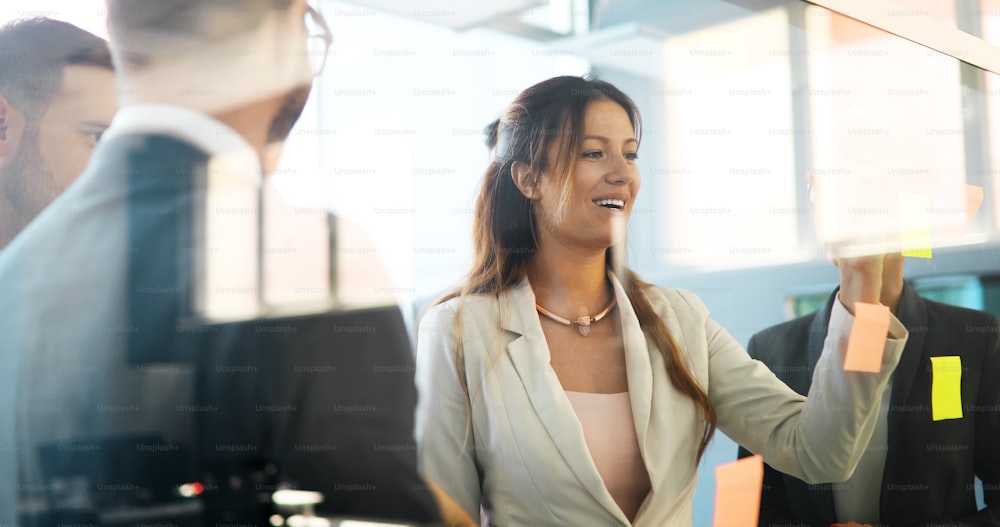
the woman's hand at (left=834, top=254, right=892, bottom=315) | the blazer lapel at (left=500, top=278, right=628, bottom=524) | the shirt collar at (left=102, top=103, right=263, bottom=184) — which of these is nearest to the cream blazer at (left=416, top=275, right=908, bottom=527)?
the blazer lapel at (left=500, top=278, right=628, bottom=524)

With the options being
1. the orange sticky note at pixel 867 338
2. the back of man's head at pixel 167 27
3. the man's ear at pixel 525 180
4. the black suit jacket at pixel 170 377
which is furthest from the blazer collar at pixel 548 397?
the back of man's head at pixel 167 27

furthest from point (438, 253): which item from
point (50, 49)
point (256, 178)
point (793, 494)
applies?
point (793, 494)

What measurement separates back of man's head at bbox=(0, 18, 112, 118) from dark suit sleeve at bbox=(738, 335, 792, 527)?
1394 millimetres

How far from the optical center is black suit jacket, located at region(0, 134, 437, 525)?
4.07 ft

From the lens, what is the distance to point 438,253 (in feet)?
4.82

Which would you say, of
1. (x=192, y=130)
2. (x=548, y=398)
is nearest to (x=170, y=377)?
(x=192, y=130)

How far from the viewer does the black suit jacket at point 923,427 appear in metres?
1.85

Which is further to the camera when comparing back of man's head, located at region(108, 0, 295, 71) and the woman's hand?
the woman's hand

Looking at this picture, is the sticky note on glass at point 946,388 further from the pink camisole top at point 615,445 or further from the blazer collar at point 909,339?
the pink camisole top at point 615,445

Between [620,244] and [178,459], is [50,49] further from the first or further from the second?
[620,244]

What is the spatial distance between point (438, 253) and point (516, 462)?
0.41 metres

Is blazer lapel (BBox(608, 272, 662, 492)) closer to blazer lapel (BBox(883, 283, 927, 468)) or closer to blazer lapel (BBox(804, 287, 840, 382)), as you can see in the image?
blazer lapel (BBox(804, 287, 840, 382))

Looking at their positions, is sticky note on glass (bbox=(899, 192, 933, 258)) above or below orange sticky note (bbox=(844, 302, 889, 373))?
above

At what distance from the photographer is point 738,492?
5.88 ft
